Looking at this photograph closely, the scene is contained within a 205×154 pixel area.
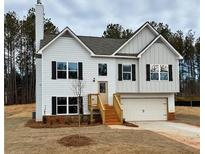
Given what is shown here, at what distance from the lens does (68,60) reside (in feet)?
69.2

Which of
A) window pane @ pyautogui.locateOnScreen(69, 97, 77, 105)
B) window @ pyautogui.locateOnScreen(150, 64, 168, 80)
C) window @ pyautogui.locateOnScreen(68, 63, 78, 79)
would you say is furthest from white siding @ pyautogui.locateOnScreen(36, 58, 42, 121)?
window @ pyautogui.locateOnScreen(150, 64, 168, 80)

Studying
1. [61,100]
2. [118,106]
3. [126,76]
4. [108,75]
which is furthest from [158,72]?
[61,100]

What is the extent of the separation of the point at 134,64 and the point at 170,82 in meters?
3.46

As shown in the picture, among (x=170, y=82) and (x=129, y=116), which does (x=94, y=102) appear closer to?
(x=129, y=116)

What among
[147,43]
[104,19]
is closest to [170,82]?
[147,43]

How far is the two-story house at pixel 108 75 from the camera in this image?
2056cm

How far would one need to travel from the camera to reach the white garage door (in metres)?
23.2

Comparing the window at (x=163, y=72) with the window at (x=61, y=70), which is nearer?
the window at (x=61, y=70)

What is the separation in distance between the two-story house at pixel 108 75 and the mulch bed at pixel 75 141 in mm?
7163

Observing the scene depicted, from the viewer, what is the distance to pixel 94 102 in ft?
70.0

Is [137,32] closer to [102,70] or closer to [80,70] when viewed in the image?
[102,70]

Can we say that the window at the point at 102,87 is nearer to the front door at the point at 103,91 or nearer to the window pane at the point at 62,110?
the front door at the point at 103,91

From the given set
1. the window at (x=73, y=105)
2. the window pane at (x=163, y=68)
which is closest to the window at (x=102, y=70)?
the window at (x=73, y=105)

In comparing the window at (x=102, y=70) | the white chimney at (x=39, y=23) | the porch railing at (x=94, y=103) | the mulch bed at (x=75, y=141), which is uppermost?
the white chimney at (x=39, y=23)
